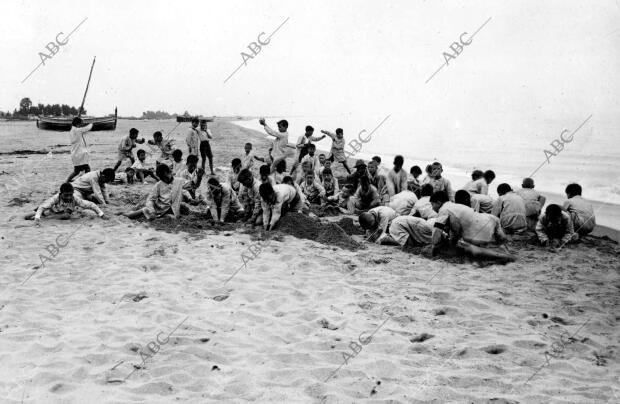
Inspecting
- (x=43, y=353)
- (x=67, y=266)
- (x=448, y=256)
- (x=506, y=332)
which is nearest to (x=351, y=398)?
(x=506, y=332)

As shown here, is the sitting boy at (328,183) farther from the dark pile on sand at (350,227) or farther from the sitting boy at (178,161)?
the sitting boy at (178,161)

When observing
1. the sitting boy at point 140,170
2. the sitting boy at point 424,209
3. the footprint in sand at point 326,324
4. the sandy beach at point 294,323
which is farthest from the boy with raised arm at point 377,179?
the footprint in sand at point 326,324

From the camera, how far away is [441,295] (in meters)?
5.18

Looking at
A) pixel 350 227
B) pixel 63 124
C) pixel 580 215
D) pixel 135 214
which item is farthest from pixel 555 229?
pixel 63 124

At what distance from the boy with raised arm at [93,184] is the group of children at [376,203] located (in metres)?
0.02

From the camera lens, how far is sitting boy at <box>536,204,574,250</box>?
281 inches

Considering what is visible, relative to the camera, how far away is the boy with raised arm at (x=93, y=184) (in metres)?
8.70

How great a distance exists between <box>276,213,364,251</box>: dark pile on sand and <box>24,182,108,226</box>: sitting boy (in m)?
3.17

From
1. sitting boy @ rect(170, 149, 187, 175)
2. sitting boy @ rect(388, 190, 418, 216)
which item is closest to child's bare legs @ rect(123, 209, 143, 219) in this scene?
sitting boy @ rect(170, 149, 187, 175)

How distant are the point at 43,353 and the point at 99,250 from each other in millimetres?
2840

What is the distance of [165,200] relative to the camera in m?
8.29

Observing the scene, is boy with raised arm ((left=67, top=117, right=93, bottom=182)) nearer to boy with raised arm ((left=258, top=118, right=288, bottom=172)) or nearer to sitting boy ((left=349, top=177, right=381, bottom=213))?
boy with raised arm ((left=258, top=118, right=288, bottom=172))

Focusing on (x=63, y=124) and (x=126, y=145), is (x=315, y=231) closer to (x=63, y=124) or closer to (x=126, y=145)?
(x=126, y=145)

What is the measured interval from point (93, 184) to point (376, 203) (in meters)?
5.48
